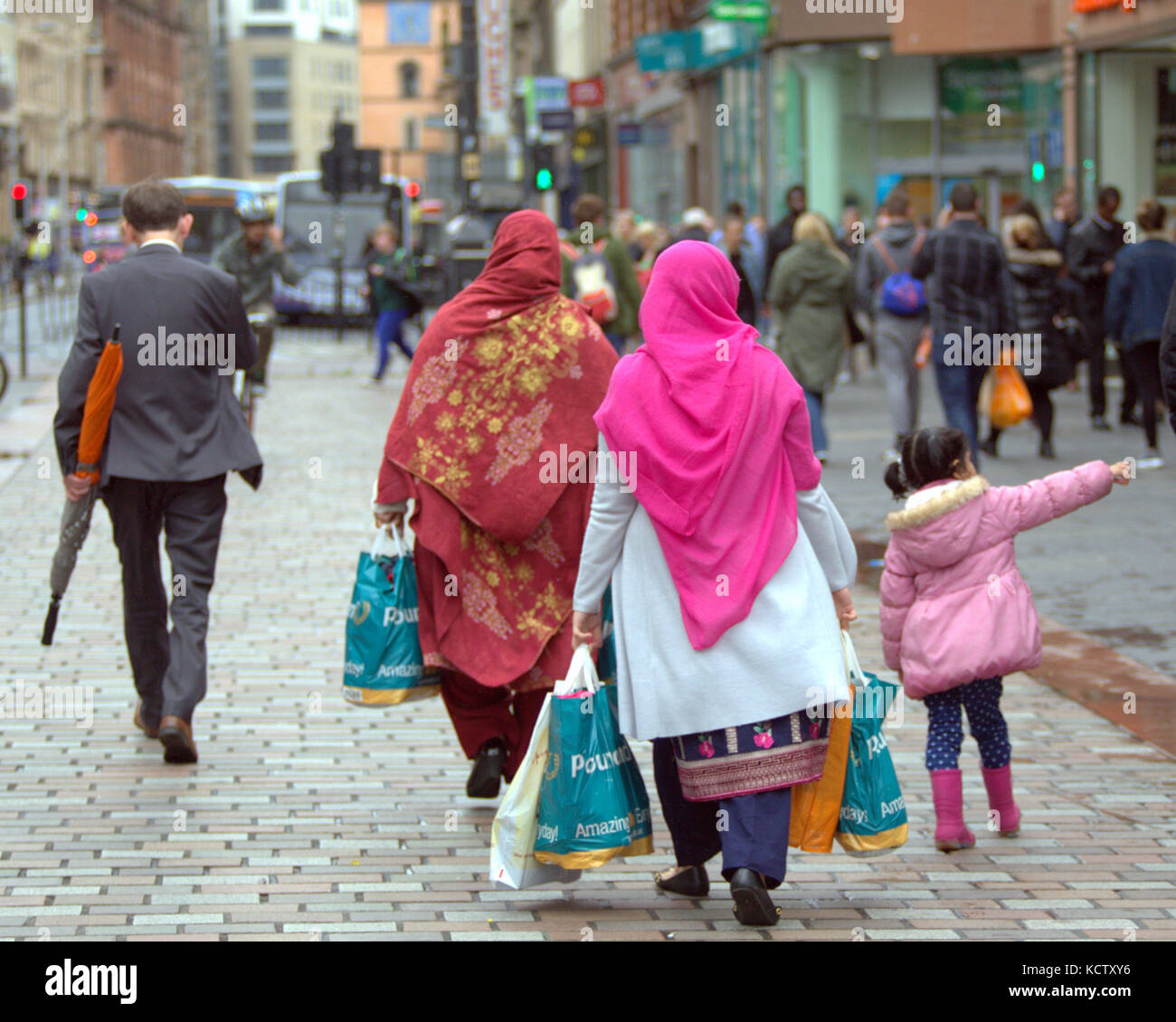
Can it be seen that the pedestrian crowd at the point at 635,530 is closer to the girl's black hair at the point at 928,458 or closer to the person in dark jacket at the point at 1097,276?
the girl's black hair at the point at 928,458

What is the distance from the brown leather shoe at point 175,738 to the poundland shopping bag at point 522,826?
1.77 m

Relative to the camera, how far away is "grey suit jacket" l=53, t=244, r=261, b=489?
19.6ft

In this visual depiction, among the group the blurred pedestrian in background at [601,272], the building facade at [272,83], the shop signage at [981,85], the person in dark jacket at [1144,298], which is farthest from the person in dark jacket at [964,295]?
the building facade at [272,83]

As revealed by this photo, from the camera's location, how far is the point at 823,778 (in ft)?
15.0

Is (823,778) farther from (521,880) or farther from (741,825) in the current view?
(521,880)

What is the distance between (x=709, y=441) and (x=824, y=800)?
930 mm

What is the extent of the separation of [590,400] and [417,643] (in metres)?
0.87

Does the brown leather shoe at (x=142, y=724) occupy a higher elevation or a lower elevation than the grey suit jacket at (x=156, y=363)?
lower

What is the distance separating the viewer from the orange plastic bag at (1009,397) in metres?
12.4

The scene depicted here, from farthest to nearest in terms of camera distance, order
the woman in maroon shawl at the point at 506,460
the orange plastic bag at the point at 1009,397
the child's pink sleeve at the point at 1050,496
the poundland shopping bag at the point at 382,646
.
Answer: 1. the orange plastic bag at the point at 1009,397
2. the poundland shopping bag at the point at 382,646
3. the woman in maroon shawl at the point at 506,460
4. the child's pink sleeve at the point at 1050,496

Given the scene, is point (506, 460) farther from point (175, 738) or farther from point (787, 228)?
point (787, 228)

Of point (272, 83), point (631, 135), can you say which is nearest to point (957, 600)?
point (631, 135)

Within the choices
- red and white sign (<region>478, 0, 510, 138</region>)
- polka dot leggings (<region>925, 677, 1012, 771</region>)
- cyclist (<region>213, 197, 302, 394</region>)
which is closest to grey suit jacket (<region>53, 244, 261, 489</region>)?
polka dot leggings (<region>925, 677, 1012, 771</region>)

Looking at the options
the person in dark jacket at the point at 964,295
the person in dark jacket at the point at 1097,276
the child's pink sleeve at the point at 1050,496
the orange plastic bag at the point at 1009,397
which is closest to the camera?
the child's pink sleeve at the point at 1050,496
